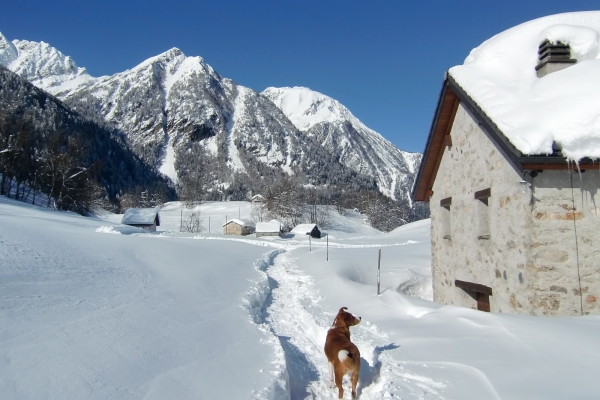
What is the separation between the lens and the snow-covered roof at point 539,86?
6.69 meters

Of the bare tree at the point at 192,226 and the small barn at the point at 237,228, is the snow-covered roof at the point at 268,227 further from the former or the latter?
the bare tree at the point at 192,226

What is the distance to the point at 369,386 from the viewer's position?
4953 mm

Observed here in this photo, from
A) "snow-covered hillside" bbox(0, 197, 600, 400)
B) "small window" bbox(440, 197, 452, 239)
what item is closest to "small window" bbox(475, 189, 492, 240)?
"small window" bbox(440, 197, 452, 239)

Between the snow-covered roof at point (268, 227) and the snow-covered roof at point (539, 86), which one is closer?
the snow-covered roof at point (539, 86)

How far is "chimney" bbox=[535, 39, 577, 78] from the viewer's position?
26.9ft

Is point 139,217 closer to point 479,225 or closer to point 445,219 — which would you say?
point 445,219

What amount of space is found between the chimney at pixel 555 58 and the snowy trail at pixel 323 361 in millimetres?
6263

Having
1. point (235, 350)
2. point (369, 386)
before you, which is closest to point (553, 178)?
point (369, 386)

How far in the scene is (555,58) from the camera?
26.9 feet

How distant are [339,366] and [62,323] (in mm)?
3285

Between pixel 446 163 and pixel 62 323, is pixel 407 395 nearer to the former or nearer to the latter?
pixel 62 323

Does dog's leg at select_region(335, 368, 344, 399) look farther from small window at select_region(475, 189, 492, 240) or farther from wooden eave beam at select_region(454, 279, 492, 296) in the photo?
small window at select_region(475, 189, 492, 240)

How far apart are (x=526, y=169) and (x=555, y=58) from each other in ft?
9.54

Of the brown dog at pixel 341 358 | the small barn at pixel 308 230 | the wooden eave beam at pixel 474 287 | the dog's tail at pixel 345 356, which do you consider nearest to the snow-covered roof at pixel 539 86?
the wooden eave beam at pixel 474 287
